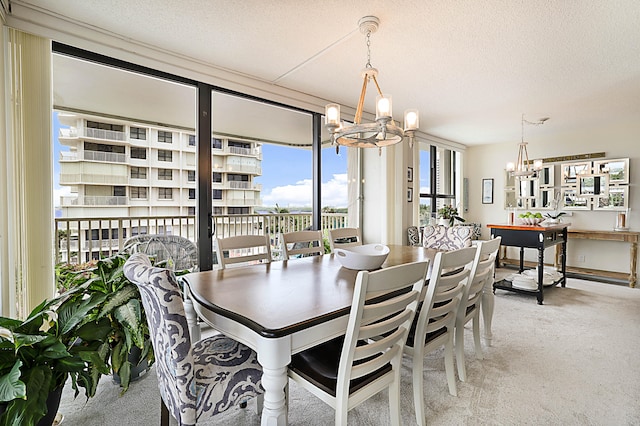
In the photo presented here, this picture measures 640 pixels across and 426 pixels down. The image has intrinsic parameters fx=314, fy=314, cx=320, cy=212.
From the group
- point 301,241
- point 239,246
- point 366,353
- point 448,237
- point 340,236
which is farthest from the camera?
point 448,237

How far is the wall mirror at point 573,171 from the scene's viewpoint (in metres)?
5.32

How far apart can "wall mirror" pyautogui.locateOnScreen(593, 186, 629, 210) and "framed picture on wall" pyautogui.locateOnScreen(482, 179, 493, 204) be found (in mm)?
1721

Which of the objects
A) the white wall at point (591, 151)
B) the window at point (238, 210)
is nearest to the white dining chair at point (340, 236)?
the window at point (238, 210)

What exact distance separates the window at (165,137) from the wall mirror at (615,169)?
Answer: 6851mm

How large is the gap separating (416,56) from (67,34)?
275 cm

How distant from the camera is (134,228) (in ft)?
14.9

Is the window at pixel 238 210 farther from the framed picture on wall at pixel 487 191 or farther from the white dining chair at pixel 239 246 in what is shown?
the framed picture on wall at pixel 487 191

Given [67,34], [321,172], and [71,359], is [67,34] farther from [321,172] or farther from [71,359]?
[321,172]

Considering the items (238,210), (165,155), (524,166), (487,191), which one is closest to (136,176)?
(165,155)

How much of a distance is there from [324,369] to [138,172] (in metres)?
4.11

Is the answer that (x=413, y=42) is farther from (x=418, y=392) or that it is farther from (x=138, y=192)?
(x=138, y=192)

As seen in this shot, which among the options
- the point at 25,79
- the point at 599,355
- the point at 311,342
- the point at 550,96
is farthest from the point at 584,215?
the point at 25,79

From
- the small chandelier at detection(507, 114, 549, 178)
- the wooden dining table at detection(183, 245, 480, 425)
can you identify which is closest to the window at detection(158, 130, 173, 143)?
the wooden dining table at detection(183, 245, 480, 425)

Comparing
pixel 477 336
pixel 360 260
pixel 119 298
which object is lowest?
pixel 477 336
